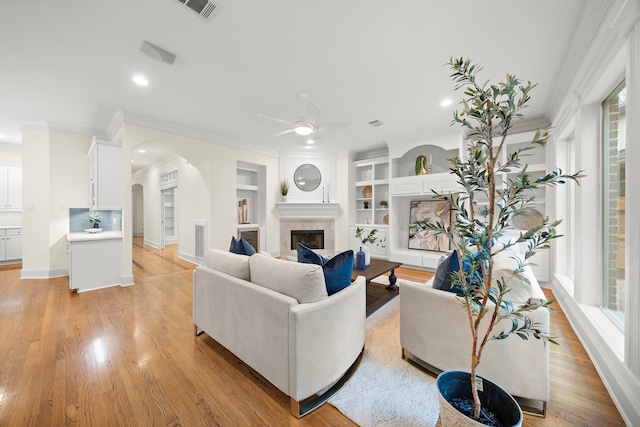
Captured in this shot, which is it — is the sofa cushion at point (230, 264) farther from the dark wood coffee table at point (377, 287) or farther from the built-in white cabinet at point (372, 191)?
the built-in white cabinet at point (372, 191)

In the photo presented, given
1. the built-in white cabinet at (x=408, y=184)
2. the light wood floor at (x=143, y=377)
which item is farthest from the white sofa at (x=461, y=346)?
the built-in white cabinet at (x=408, y=184)

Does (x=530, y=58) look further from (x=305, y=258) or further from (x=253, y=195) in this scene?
(x=253, y=195)

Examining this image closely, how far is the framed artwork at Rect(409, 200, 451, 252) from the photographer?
4.80m

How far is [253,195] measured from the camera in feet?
20.5

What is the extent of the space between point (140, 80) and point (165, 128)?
56.6 inches

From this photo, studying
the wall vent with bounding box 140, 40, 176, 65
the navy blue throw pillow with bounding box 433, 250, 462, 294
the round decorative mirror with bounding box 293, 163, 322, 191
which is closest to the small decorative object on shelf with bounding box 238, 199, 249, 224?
the round decorative mirror with bounding box 293, 163, 322, 191

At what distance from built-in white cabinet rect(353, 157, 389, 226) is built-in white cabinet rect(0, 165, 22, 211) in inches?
285

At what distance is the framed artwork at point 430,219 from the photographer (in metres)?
4.80

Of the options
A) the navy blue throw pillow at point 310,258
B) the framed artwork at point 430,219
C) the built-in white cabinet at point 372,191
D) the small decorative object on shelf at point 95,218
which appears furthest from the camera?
the built-in white cabinet at point 372,191

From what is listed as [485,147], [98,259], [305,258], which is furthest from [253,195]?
[485,147]

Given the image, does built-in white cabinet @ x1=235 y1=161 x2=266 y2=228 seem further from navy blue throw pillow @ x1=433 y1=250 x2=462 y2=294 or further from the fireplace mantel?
navy blue throw pillow @ x1=433 y1=250 x2=462 y2=294

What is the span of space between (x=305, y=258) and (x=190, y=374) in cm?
118

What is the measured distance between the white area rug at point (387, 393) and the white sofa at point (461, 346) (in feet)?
0.47

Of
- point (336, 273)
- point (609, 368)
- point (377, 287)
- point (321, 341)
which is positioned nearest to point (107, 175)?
point (336, 273)
